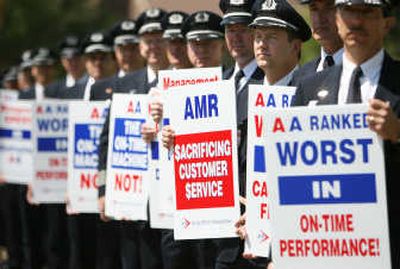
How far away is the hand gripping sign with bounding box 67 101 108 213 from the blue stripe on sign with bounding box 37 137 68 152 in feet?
5.97

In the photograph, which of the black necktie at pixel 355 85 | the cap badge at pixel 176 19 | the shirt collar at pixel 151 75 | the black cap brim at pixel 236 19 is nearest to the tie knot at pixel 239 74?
the black cap brim at pixel 236 19

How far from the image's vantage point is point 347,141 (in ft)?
25.3

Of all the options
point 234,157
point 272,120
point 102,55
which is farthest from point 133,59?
point 272,120

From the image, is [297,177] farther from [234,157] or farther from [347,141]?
[234,157]

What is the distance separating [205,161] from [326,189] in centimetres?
238

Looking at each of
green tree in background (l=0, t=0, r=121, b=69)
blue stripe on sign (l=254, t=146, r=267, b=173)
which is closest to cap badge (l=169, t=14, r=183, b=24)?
blue stripe on sign (l=254, t=146, r=267, b=173)

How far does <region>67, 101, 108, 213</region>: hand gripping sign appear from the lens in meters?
14.3

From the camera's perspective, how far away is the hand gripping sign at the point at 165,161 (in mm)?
10930


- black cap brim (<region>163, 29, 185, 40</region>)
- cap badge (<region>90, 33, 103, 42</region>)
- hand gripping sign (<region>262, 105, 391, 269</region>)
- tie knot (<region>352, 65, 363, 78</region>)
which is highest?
cap badge (<region>90, 33, 103, 42</region>)

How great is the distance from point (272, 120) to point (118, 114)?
16.2ft

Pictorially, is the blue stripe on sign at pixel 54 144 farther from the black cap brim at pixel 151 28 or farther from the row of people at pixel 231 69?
the black cap brim at pixel 151 28

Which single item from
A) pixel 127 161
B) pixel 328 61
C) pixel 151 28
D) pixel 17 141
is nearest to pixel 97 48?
pixel 17 141

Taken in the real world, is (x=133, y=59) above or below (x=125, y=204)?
above

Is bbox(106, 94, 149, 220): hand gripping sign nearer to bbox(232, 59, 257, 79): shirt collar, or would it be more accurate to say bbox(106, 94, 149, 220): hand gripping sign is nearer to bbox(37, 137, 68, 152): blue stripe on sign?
bbox(232, 59, 257, 79): shirt collar
